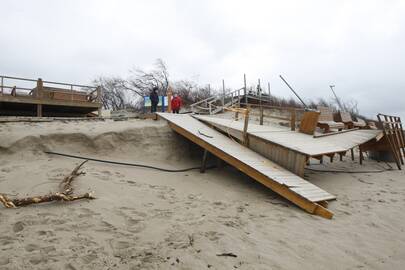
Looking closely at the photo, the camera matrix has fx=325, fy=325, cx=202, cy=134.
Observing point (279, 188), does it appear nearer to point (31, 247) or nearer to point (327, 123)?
point (31, 247)

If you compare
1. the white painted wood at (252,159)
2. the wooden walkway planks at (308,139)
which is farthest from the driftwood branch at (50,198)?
the wooden walkway planks at (308,139)

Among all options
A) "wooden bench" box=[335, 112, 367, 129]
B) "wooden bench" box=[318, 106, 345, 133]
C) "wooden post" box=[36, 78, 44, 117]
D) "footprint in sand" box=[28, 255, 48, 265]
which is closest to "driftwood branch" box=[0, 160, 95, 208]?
"footprint in sand" box=[28, 255, 48, 265]

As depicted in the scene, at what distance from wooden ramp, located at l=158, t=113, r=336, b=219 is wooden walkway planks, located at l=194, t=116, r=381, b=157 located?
0.51 metres

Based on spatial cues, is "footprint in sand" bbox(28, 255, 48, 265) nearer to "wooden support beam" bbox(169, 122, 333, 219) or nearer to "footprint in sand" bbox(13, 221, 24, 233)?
"footprint in sand" bbox(13, 221, 24, 233)

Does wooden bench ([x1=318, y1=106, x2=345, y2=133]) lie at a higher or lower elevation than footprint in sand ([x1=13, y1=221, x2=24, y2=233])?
higher

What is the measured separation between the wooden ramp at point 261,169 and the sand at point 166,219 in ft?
0.80

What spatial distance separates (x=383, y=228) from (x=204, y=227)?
10.4 feet

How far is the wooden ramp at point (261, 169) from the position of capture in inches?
254

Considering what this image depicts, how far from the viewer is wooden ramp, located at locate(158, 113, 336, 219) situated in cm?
645

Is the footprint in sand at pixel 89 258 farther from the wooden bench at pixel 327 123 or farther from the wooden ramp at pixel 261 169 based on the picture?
the wooden bench at pixel 327 123

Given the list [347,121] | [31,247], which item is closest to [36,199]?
[31,247]

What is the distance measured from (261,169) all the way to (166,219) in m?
3.13

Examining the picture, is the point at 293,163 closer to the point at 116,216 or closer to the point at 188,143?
the point at 188,143

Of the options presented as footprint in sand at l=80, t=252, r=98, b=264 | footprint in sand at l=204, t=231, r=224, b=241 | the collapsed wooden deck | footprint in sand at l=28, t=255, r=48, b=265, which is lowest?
footprint in sand at l=204, t=231, r=224, b=241
